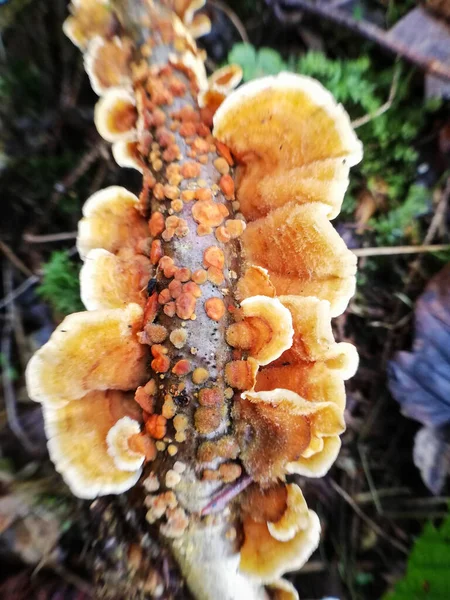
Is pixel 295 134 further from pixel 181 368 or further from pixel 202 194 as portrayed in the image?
pixel 181 368

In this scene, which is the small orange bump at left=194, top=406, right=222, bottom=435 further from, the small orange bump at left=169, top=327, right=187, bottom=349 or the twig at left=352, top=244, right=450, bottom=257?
the twig at left=352, top=244, right=450, bottom=257

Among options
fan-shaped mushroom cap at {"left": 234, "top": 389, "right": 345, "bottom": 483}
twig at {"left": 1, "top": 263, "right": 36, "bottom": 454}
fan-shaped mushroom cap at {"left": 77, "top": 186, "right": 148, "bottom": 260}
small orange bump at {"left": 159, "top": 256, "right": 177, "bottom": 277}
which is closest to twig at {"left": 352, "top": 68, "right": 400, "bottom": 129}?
fan-shaped mushroom cap at {"left": 77, "top": 186, "right": 148, "bottom": 260}

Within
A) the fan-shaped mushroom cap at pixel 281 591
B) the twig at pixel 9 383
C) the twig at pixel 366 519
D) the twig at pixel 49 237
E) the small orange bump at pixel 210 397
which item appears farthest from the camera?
the twig at pixel 49 237

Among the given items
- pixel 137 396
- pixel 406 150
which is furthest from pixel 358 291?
pixel 137 396

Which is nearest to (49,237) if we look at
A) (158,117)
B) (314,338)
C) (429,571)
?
(158,117)

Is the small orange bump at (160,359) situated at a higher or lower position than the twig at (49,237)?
lower

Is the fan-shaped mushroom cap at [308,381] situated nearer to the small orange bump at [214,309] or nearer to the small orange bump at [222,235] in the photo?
the small orange bump at [214,309]

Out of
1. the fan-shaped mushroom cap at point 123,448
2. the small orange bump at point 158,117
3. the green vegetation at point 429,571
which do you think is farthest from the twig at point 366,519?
the small orange bump at point 158,117

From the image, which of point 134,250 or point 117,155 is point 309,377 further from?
point 117,155
